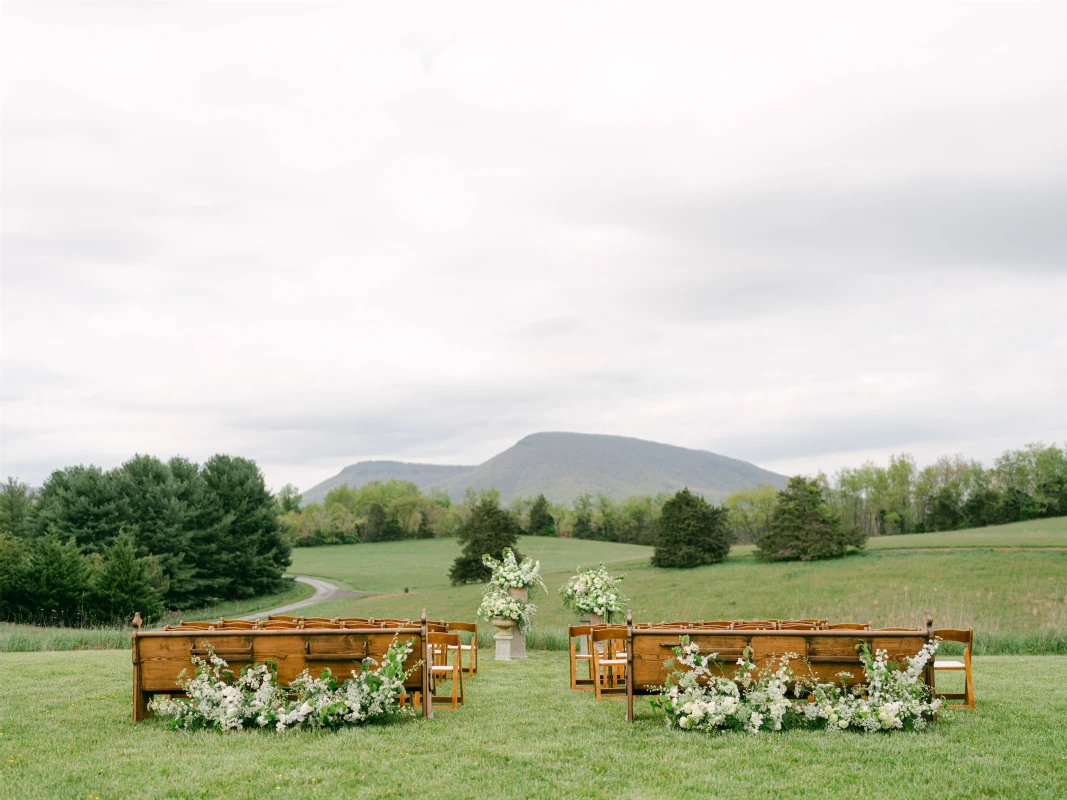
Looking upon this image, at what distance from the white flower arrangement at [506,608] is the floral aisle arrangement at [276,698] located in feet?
22.9

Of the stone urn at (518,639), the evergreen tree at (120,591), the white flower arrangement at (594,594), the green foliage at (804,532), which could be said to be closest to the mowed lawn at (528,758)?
the white flower arrangement at (594,594)

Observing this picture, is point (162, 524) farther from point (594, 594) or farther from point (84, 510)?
point (594, 594)

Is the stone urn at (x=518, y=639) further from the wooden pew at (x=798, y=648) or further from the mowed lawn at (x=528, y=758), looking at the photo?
the wooden pew at (x=798, y=648)

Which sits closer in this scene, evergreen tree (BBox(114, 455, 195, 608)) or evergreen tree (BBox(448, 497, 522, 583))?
evergreen tree (BBox(448, 497, 522, 583))

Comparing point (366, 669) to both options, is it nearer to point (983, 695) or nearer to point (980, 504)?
point (983, 695)

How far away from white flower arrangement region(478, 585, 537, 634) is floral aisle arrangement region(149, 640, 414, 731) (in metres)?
6.99

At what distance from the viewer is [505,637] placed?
15.6m

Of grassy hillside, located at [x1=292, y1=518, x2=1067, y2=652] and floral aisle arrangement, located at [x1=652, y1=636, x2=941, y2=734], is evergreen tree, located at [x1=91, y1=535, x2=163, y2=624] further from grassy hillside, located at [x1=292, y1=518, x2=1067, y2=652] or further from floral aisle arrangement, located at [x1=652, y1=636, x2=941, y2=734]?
floral aisle arrangement, located at [x1=652, y1=636, x2=941, y2=734]

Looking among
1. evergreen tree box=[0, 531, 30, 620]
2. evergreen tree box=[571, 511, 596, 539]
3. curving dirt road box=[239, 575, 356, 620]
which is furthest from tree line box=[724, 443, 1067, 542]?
evergreen tree box=[0, 531, 30, 620]

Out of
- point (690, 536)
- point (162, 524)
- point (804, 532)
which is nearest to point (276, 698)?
point (804, 532)

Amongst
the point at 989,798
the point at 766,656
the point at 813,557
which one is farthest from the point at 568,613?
the point at 989,798

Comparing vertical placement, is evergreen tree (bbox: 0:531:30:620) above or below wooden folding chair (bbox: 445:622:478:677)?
below

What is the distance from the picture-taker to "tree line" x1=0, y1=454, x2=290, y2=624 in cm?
4075

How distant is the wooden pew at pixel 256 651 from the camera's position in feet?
28.6
